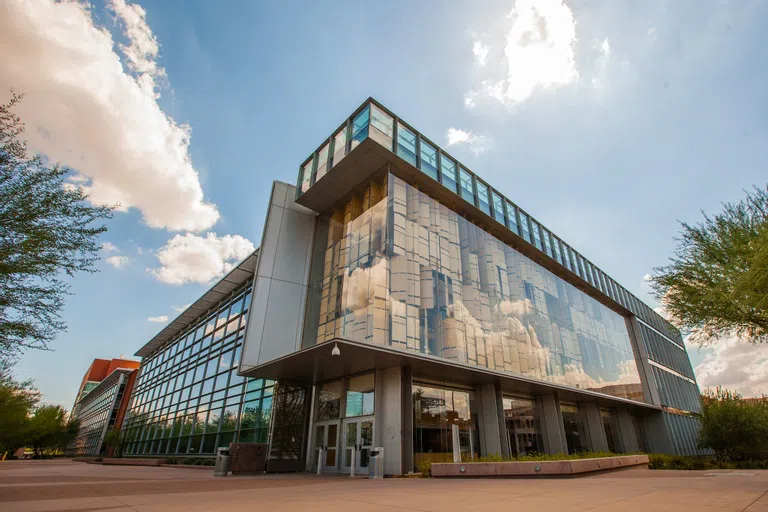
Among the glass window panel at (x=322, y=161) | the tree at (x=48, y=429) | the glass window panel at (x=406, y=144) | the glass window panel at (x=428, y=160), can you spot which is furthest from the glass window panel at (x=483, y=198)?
the tree at (x=48, y=429)

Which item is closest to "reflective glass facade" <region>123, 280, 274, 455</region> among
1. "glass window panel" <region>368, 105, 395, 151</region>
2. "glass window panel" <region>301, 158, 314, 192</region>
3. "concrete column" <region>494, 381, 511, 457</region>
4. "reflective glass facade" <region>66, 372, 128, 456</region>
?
"glass window panel" <region>301, 158, 314, 192</region>

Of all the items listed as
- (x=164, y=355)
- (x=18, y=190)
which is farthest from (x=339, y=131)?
(x=164, y=355)

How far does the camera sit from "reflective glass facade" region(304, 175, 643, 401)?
1770cm

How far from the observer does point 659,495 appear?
6.82m

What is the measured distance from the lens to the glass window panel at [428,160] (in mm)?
21847

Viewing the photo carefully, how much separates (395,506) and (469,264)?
1774 cm

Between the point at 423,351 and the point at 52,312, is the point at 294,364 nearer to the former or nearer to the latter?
the point at 423,351

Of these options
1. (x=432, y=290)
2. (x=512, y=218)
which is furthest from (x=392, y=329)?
(x=512, y=218)

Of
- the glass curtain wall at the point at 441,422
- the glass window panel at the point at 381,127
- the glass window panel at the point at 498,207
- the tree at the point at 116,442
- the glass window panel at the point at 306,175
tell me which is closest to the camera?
the glass curtain wall at the point at 441,422

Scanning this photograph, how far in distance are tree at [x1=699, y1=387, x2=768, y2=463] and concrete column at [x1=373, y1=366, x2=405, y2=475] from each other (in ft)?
80.9

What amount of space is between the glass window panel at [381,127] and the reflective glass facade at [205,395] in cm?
1478

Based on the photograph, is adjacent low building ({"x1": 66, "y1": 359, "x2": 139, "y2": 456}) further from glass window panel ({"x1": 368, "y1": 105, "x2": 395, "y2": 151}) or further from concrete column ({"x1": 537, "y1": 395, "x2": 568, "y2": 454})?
glass window panel ({"x1": 368, "y1": 105, "x2": 395, "y2": 151})

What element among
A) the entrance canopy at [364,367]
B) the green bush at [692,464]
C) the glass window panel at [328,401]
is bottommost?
the green bush at [692,464]

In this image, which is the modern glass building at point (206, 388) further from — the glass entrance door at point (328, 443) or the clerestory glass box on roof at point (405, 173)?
the clerestory glass box on roof at point (405, 173)
